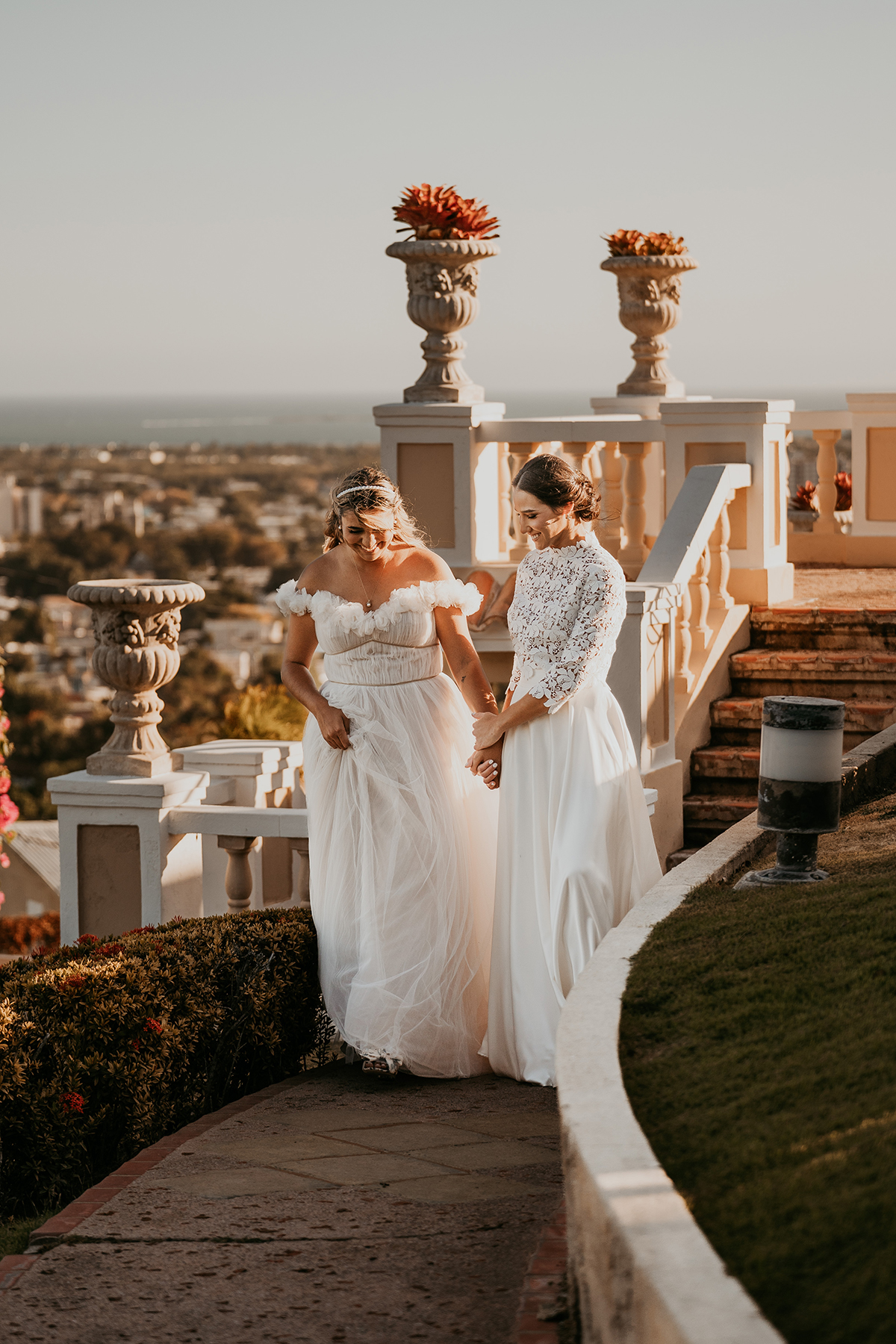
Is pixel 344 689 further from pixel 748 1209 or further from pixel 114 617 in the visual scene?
pixel 748 1209

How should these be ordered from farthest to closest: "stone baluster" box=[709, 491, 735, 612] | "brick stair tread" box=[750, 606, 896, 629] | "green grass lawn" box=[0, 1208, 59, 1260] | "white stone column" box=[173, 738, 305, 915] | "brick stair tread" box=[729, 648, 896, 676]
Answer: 1. "brick stair tread" box=[750, 606, 896, 629]
2. "stone baluster" box=[709, 491, 735, 612]
3. "brick stair tread" box=[729, 648, 896, 676]
4. "white stone column" box=[173, 738, 305, 915]
5. "green grass lawn" box=[0, 1208, 59, 1260]

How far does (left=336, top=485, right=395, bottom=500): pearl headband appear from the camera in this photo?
16.4 ft

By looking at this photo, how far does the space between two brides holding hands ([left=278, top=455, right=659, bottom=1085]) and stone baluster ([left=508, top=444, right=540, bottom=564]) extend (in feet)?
14.6

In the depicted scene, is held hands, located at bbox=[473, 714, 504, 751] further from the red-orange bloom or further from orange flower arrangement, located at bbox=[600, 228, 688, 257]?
orange flower arrangement, located at bbox=[600, 228, 688, 257]

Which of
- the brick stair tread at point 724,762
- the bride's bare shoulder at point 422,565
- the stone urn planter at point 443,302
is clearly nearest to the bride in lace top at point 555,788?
the bride's bare shoulder at point 422,565

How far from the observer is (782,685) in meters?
8.08

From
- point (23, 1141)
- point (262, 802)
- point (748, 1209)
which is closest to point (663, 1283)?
point (748, 1209)

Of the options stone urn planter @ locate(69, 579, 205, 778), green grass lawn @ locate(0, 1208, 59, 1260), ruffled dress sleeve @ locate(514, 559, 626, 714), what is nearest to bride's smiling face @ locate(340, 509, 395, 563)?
ruffled dress sleeve @ locate(514, 559, 626, 714)

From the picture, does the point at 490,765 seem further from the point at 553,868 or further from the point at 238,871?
the point at 238,871

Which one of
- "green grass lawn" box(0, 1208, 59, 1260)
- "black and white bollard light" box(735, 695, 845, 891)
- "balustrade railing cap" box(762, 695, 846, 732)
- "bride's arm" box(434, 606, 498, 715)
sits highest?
"bride's arm" box(434, 606, 498, 715)

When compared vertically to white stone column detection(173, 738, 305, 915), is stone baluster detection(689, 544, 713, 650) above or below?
above

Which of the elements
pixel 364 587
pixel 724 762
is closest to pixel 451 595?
pixel 364 587

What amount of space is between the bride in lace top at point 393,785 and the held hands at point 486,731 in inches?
1.7

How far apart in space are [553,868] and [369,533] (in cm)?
124
